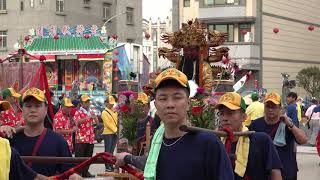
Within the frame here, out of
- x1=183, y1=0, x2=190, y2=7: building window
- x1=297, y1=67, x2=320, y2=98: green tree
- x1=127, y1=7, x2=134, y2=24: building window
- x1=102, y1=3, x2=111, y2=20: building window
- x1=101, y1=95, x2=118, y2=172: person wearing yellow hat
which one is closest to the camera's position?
x1=101, y1=95, x2=118, y2=172: person wearing yellow hat

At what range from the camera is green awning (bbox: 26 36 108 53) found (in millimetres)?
33812

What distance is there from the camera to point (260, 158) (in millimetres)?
5117

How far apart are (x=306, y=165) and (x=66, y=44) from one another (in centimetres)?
2135

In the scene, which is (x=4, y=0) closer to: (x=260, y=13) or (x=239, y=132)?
(x=260, y=13)

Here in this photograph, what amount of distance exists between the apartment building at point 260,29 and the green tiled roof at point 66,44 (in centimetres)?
999

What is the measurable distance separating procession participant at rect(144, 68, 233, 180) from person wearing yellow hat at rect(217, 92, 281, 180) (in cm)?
154

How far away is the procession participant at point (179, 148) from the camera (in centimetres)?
341

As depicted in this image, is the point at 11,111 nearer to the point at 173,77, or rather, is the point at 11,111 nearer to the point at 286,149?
the point at 286,149

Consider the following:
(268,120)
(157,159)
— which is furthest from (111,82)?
(157,159)

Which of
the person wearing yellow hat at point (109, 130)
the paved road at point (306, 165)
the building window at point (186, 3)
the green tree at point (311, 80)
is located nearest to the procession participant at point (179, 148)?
the paved road at point (306, 165)

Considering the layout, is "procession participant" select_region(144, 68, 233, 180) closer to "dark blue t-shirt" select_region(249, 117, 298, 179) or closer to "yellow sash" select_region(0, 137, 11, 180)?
"yellow sash" select_region(0, 137, 11, 180)

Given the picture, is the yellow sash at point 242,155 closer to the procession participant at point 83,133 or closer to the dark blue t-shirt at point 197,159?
the dark blue t-shirt at point 197,159

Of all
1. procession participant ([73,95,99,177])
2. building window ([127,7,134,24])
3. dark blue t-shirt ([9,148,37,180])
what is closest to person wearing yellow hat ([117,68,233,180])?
dark blue t-shirt ([9,148,37,180])

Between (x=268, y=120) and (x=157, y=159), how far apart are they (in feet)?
10.2
